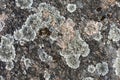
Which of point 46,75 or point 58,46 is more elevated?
point 58,46

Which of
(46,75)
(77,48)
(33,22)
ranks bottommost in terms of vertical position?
(46,75)

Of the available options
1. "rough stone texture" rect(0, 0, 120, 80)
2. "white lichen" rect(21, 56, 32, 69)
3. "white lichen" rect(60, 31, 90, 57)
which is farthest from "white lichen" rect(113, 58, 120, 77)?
"white lichen" rect(21, 56, 32, 69)

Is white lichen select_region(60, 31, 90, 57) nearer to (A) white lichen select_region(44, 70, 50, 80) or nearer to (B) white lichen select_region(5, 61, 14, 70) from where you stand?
(A) white lichen select_region(44, 70, 50, 80)

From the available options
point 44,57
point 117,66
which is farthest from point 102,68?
point 44,57

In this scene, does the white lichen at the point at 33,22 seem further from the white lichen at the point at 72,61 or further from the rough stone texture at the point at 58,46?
the white lichen at the point at 72,61

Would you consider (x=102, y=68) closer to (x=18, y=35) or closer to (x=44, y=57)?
(x=44, y=57)

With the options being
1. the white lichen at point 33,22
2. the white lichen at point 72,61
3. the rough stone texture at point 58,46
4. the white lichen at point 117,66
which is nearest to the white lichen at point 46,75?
the rough stone texture at point 58,46
